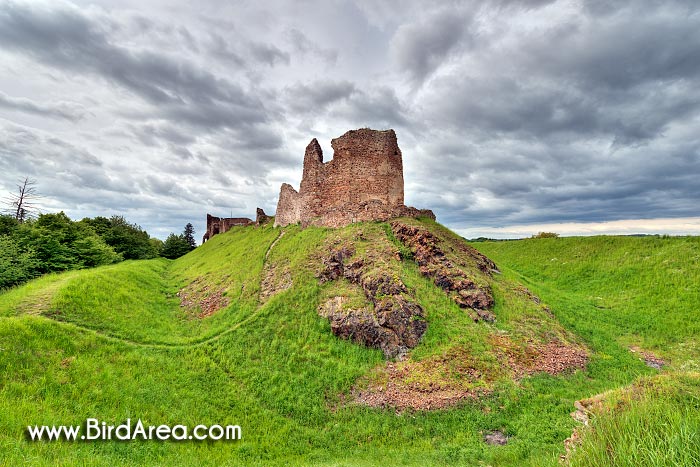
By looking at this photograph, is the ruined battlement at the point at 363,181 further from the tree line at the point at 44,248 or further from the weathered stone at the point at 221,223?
the weathered stone at the point at 221,223

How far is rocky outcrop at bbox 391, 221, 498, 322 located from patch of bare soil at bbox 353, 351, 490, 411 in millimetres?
3948

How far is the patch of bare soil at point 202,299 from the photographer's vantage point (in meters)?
19.6

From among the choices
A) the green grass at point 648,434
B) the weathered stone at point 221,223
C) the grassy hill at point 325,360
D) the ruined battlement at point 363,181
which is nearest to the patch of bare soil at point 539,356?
the grassy hill at point 325,360

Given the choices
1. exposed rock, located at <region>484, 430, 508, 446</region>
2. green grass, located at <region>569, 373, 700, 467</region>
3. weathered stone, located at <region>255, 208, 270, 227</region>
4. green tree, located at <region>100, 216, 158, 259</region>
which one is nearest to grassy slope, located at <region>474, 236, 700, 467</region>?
green grass, located at <region>569, 373, 700, 467</region>

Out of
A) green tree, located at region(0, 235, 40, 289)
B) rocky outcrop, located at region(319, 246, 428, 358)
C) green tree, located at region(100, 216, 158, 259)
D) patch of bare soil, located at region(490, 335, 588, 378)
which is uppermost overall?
green tree, located at region(100, 216, 158, 259)

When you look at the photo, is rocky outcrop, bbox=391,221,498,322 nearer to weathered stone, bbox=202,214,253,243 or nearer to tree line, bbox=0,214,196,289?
tree line, bbox=0,214,196,289

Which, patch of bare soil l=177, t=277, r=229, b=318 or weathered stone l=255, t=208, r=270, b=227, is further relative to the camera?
weathered stone l=255, t=208, r=270, b=227

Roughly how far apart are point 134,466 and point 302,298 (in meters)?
10.5

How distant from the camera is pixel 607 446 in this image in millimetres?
4277

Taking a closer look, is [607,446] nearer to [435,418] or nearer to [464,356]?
[435,418]

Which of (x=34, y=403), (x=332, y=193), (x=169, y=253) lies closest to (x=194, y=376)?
(x=34, y=403)

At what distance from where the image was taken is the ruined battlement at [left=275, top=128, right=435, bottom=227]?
23.6 meters

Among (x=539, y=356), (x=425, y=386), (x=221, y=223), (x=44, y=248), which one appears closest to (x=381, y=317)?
(x=425, y=386)

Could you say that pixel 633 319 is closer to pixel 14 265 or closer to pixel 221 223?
pixel 14 265
